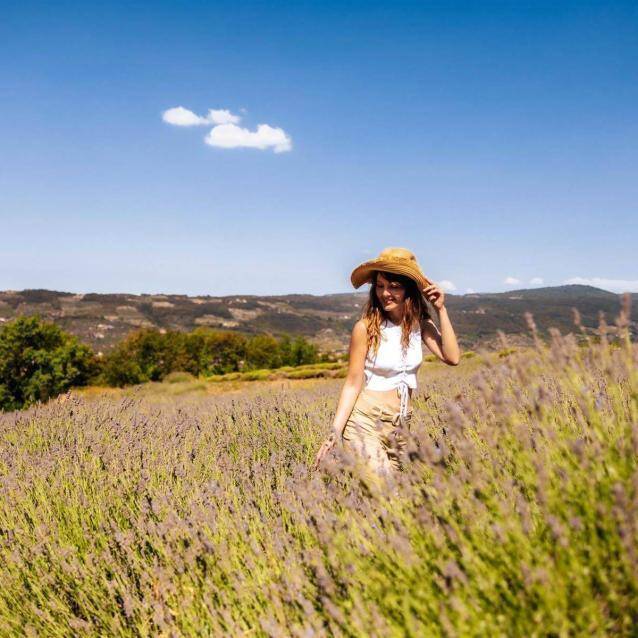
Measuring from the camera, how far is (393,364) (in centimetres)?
281

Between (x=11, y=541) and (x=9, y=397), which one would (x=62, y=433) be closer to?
(x=11, y=541)

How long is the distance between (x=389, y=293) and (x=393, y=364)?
38cm

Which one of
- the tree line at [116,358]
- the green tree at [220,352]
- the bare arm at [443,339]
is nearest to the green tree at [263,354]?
the tree line at [116,358]

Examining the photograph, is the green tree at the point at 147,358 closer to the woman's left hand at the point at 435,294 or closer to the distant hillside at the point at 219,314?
the woman's left hand at the point at 435,294

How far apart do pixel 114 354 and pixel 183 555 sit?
3210 cm

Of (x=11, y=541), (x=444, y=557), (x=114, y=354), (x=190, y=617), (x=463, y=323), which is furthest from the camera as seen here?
(x=463, y=323)

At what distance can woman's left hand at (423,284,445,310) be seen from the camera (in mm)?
2846

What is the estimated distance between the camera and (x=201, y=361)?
33531mm

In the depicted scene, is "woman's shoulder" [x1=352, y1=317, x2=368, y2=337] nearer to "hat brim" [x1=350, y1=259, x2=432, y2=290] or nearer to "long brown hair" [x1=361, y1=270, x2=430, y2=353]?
"long brown hair" [x1=361, y1=270, x2=430, y2=353]

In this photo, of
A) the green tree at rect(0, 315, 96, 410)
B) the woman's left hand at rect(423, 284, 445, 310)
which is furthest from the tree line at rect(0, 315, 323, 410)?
the woman's left hand at rect(423, 284, 445, 310)

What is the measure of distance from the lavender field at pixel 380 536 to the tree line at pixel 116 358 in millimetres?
16339

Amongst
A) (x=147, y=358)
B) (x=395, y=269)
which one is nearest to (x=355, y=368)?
(x=395, y=269)

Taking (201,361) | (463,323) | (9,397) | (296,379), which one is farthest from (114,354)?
(463,323)

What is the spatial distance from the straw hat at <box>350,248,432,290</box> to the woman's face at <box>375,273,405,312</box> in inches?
3.4
